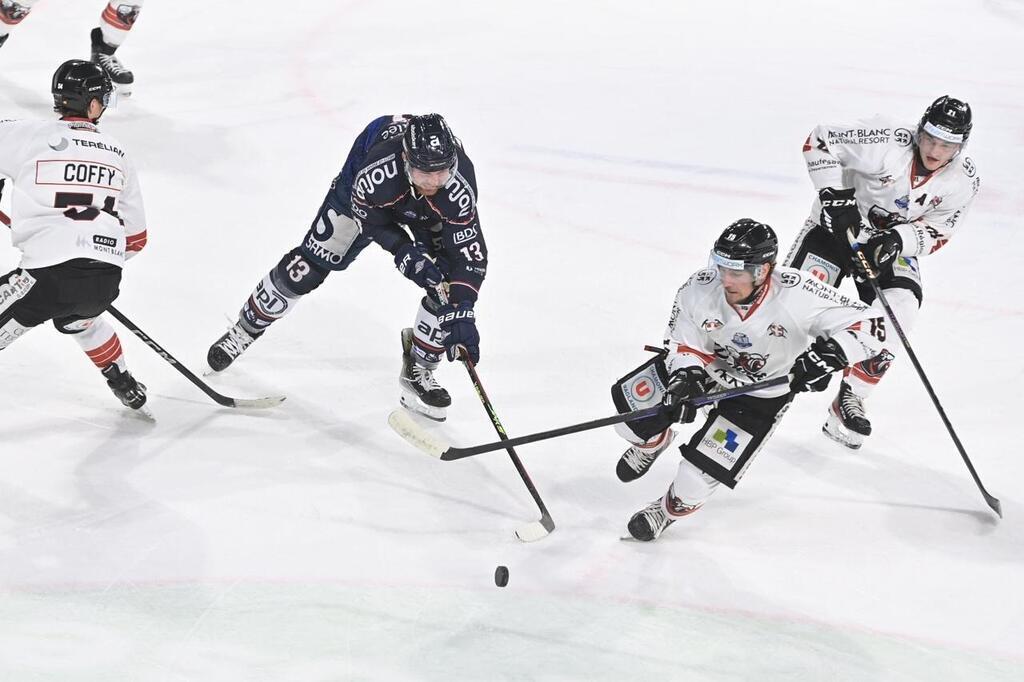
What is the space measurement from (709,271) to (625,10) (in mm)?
5330

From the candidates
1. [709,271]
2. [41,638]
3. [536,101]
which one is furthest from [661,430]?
[536,101]

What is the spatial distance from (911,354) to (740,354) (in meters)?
0.83

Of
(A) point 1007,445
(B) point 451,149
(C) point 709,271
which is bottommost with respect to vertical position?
(A) point 1007,445

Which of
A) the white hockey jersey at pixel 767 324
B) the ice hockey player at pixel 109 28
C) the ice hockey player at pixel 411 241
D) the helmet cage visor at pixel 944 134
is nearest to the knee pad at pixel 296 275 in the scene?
the ice hockey player at pixel 411 241

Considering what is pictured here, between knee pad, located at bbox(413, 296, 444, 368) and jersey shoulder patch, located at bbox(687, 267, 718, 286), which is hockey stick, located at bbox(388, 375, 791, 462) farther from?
knee pad, located at bbox(413, 296, 444, 368)

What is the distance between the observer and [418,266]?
3604 mm

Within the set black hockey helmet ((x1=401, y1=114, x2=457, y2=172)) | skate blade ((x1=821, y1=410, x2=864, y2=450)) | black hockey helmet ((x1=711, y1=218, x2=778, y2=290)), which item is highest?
black hockey helmet ((x1=401, y1=114, x2=457, y2=172))

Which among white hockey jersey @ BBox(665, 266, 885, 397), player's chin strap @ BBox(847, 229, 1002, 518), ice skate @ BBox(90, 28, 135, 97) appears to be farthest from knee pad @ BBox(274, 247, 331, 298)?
ice skate @ BBox(90, 28, 135, 97)

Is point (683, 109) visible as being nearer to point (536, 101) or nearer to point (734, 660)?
point (536, 101)

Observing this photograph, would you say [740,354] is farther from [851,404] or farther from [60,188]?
[60,188]

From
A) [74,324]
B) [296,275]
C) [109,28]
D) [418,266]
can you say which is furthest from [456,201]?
[109,28]

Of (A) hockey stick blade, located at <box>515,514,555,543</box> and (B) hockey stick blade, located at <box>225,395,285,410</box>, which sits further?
(B) hockey stick blade, located at <box>225,395,285,410</box>

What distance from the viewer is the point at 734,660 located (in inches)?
113

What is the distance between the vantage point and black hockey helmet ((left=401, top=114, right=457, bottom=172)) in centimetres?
338
